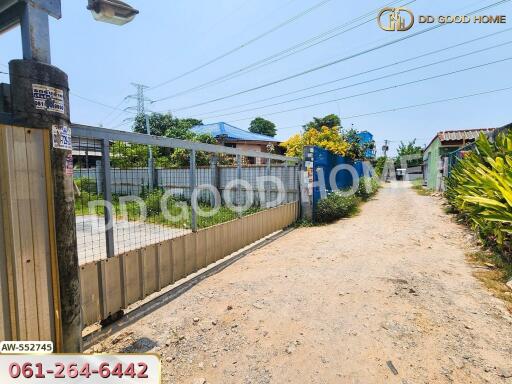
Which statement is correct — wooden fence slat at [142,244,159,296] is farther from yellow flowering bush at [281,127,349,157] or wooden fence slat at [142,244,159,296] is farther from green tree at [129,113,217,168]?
yellow flowering bush at [281,127,349,157]

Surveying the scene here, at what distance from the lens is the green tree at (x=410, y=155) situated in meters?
35.9

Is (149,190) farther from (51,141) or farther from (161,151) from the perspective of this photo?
(161,151)

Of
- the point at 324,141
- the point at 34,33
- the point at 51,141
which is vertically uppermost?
the point at 324,141

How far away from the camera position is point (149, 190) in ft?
16.5

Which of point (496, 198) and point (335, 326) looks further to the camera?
point (496, 198)

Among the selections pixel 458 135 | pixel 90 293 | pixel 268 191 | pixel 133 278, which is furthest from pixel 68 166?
pixel 458 135

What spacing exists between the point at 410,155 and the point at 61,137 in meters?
40.2

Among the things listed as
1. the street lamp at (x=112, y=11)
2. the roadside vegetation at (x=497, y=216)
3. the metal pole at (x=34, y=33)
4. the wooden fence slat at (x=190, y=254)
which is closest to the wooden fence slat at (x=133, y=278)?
the wooden fence slat at (x=190, y=254)

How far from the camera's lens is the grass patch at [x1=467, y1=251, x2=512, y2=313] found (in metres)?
3.57

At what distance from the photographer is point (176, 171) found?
245 inches

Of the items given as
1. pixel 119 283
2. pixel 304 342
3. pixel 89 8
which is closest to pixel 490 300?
pixel 304 342

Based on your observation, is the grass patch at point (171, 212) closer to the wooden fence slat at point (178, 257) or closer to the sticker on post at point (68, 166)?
the wooden fence slat at point (178, 257)

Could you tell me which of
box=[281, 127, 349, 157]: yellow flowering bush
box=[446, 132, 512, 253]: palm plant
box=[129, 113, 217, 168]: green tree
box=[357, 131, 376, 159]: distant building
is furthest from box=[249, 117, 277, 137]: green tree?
box=[446, 132, 512, 253]: palm plant

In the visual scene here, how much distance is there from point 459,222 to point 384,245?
3.13 meters
